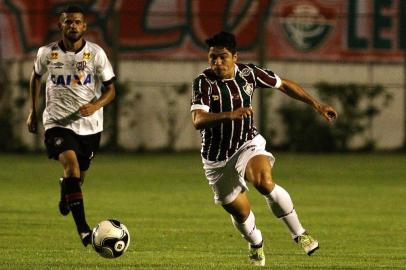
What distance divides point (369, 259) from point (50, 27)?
65.7ft

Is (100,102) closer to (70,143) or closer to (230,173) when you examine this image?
(70,143)

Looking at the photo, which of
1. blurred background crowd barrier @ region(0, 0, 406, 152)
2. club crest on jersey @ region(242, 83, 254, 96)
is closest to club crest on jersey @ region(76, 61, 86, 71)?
club crest on jersey @ region(242, 83, 254, 96)

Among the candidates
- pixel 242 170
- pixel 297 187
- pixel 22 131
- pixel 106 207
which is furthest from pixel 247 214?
pixel 22 131

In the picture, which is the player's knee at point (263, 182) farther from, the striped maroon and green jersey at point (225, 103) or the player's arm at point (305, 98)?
the player's arm at point (305, 98)

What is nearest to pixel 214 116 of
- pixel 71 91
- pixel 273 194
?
pixel 273 194

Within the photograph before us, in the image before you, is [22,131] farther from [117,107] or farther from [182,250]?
[182,250]

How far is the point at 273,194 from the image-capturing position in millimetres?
10836

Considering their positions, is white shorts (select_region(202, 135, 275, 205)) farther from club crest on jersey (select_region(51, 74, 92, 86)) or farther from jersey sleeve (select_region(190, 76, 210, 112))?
club crest on jersey (select_region(51, 74, 92, 86))

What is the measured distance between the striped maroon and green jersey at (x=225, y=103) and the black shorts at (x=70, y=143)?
1723mm

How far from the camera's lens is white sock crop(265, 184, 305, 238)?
1084 cm

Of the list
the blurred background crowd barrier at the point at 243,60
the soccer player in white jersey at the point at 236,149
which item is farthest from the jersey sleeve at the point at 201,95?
the blurred background crowd barrier at the point at 243,60

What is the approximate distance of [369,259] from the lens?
11.4m

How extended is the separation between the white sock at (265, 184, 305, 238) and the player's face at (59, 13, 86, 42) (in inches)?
98.7

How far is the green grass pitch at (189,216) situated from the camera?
37.0 feet
